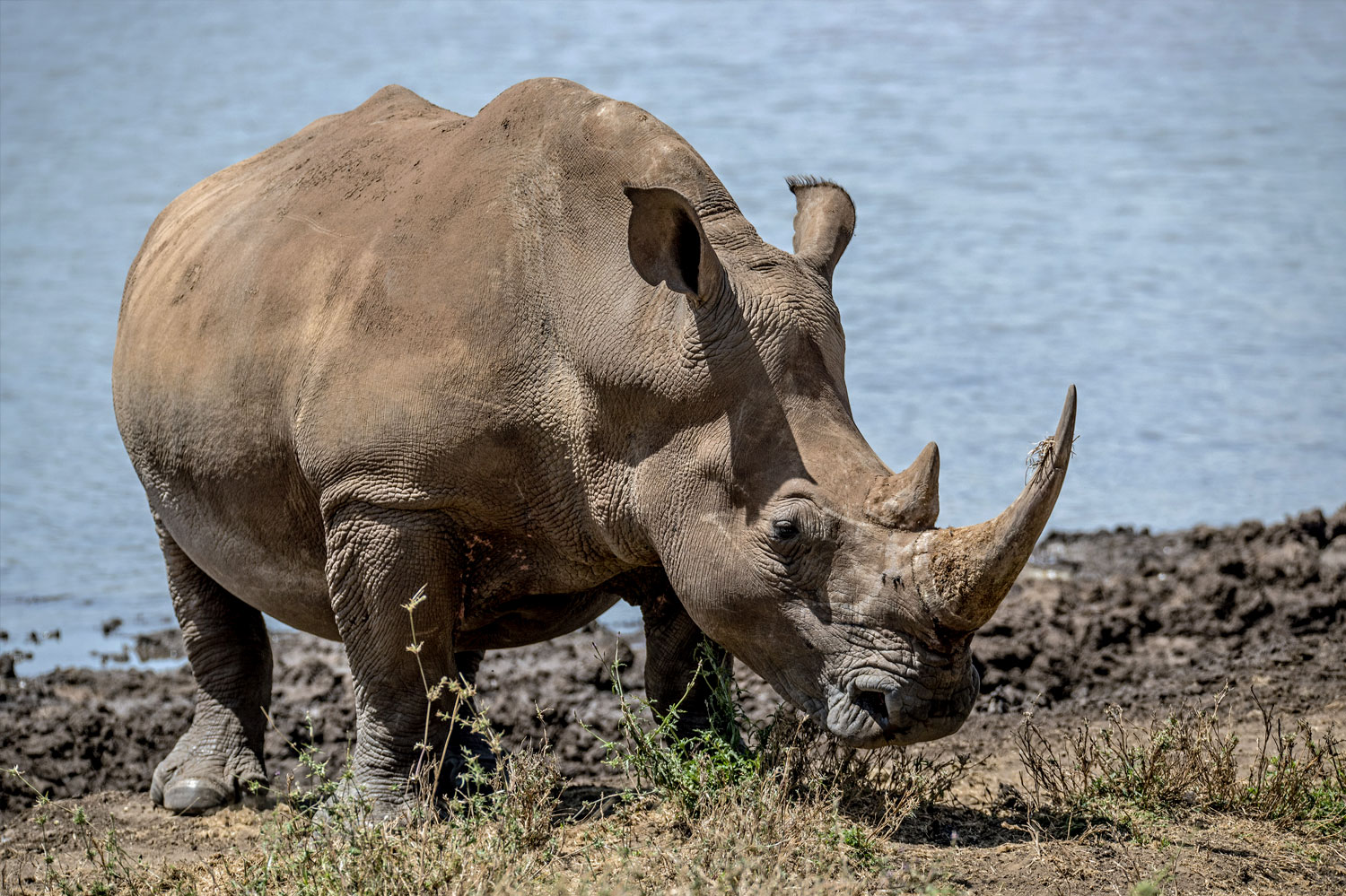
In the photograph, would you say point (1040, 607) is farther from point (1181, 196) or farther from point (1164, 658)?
point (1181, 196)

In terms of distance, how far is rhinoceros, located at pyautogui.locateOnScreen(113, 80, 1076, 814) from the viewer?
193 inches

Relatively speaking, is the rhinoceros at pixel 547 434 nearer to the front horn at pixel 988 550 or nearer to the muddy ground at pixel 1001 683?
the front horn at pixel 988 550

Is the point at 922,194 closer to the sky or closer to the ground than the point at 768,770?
closer to the ground

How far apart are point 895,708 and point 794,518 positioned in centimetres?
60

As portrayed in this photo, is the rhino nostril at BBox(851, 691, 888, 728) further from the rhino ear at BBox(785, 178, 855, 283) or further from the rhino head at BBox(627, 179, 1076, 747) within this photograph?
the rhino ear at BBox(785, 178, 855, 283)

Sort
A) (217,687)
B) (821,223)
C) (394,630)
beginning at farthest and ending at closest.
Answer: (217,687), (821,223), (394,630)

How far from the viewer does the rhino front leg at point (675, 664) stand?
234 inches

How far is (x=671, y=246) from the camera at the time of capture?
5133 millimetres

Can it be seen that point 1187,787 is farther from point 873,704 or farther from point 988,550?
point 988,550

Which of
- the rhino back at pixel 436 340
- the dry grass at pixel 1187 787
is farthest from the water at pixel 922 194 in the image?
the dry grass at pixel 1187 787

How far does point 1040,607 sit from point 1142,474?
3714 mm

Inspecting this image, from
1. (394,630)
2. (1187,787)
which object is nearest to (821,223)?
(394,630)

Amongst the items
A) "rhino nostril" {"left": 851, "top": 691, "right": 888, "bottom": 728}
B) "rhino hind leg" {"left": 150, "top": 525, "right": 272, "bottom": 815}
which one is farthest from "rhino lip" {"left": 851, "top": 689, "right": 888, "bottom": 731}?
"rhino hind leg" {"left": 150, "top": 525, "right": 272, "bottom": 815}

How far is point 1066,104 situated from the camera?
26156mm
